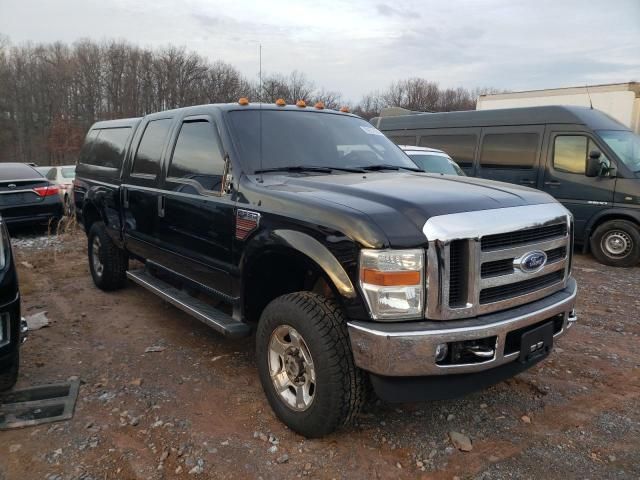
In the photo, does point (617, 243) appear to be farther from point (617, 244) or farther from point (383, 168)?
point (383, 168)

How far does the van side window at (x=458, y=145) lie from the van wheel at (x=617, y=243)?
275 cm

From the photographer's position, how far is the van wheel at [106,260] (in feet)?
18.4

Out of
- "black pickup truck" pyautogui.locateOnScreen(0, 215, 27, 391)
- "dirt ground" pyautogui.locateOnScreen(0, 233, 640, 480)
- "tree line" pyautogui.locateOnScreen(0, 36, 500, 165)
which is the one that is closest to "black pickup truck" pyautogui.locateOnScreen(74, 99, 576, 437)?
"dirt ground" pyautogui.locateOnScreen(0, 233, 640, 480)

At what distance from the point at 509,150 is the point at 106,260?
7.13m

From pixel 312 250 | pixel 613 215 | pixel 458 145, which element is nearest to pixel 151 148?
pixel 312 250

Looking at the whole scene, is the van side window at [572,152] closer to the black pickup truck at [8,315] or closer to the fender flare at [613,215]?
the fender flare at [613,215]

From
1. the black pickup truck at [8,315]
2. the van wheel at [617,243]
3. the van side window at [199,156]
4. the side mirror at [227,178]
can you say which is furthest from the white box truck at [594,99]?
the black pickup truck at [8,315]

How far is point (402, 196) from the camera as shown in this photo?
9.19ft

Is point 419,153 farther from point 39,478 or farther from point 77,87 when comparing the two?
point 77,87

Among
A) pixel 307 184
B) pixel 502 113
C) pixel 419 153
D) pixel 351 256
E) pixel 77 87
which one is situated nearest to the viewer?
pixel 351 256

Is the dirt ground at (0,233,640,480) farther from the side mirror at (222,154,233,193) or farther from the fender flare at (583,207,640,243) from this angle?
the fender flare at (583,207,640,243)

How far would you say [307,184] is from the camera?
127 inches

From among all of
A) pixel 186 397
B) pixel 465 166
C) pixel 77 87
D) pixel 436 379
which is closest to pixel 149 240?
pixel 186 397

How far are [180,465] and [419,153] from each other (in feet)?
21.8
